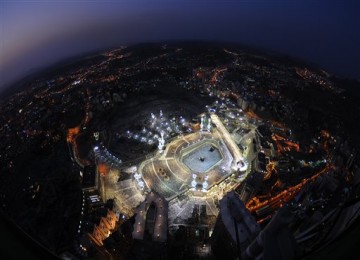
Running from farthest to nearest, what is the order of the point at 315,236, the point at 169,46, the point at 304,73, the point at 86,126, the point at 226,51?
the point at 169,46, the point at 226,51, the point at 304,73, the point at 86,126, the point at 315,236

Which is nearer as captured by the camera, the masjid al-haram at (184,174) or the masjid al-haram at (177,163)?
the masjid al-haram at (177,163)

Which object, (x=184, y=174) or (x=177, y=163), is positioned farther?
(x=177, y=163)

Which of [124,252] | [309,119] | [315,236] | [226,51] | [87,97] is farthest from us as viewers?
[226,51]

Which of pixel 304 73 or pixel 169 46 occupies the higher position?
pixel 169 46

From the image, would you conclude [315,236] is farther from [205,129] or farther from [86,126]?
[86,126]

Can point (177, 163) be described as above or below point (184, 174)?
above

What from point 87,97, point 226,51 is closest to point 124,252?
point 87,97

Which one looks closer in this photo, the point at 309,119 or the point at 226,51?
the point at 309,119

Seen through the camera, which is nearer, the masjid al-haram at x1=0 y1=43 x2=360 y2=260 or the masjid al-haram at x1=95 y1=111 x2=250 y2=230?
the masjid al-haram at x1=0 y1=43 x2=360 y2=260

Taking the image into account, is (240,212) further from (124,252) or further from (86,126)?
(86,126)

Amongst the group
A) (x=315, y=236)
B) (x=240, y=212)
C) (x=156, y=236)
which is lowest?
(x=156, y=236)
